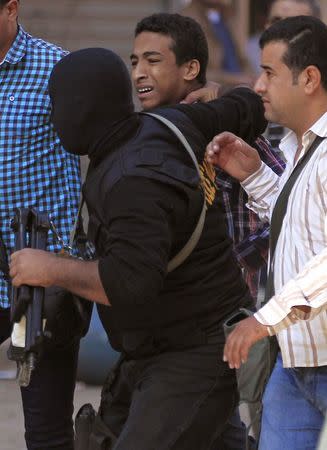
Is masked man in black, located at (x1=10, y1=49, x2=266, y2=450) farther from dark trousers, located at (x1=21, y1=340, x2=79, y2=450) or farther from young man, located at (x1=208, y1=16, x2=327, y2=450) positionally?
dark trousers, located at (x1=21, y1=340, x2=79, y2=450)

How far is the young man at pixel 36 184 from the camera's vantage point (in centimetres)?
484

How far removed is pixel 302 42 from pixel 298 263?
0.69 metres

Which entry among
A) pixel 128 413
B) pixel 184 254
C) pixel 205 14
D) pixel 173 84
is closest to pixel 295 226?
pixel 184 254

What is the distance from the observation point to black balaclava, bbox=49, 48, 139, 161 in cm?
383

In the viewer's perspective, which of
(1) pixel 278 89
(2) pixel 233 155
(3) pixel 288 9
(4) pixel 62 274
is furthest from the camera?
(3) pixel 288 9

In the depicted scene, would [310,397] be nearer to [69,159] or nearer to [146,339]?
[146,339]

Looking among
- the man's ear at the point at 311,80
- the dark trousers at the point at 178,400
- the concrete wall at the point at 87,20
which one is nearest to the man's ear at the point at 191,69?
the man's ear at the point at 311,80

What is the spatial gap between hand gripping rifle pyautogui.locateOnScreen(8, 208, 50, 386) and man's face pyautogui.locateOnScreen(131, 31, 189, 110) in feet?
3.26

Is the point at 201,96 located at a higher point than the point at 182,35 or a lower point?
lower

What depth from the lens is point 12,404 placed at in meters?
7.01

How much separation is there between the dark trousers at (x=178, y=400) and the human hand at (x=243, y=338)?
1.37 feet

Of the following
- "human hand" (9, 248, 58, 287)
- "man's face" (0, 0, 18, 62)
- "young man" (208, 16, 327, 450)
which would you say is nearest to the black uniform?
"human hand" (9, 248, 58, 287)

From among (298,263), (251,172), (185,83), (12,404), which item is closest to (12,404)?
(12,404)

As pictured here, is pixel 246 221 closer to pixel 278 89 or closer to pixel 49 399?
pixel 49 399
